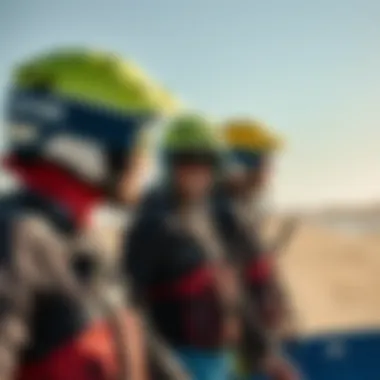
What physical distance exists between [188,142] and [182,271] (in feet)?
0.65

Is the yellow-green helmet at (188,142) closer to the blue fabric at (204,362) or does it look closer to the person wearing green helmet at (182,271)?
the person wearing green helmet at (182,271)

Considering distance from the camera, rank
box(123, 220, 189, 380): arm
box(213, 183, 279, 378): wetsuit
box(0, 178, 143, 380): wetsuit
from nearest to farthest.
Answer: box(0, 178, 143, 380): wetsuit → box(123, 220, 189, 380): arm → box(213, 183, 279, 378): wetsuit

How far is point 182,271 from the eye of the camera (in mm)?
1452

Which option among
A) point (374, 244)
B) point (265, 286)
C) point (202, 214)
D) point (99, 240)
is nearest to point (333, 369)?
point (265, 286)

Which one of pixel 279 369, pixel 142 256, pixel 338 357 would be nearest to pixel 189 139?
pixel 142 256

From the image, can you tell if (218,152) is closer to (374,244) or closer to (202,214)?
(202,214)

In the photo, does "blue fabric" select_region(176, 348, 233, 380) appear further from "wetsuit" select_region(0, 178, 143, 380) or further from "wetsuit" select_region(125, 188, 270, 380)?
"wetsuit" select_region(0, 178, 143, 380)

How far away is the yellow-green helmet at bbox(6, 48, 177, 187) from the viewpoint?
109 centimetres

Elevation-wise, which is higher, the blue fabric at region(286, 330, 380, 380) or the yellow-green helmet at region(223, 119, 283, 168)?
the yellow-green helmet at region(223, 119, 283, 168)

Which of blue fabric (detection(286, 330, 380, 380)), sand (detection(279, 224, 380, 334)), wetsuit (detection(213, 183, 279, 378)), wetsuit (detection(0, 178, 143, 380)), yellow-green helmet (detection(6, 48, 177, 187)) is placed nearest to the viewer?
wetsuit (detection(0, 178, 143, 380))

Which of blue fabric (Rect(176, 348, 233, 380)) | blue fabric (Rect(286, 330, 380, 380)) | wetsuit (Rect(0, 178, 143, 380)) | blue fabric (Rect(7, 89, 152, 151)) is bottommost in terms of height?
blue fabric (Rect(286, 330, 380, 380))

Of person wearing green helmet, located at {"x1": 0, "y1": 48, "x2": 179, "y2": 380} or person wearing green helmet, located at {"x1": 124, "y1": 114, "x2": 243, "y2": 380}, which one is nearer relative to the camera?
person wearing green helmet, located at {"x1": 0, "y1": 48, "x2": 179, "y2": 380}

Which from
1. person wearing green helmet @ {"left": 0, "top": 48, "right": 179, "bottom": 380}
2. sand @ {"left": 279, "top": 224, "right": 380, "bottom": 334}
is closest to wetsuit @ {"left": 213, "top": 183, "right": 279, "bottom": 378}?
sand @ {"left": 279, "top": 224, "right": 380, "bottom": 334}

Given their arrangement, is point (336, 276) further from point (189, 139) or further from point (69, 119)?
point (69, 119)
